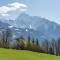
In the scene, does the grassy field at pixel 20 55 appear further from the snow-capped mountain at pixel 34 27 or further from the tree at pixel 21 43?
the snow-capped mountain at pixel 34 27

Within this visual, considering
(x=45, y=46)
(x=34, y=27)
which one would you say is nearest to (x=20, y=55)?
(x=45, y=46)

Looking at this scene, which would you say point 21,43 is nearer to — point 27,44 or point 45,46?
point 27,44

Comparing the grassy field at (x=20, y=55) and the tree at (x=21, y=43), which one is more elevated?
the tree at (x=21, y=43)

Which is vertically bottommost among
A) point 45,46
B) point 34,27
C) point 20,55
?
point 20,55

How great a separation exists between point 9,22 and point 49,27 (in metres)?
1.02

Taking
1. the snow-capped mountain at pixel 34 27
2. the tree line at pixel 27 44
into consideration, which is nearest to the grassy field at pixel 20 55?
the tree line at pixel 27 44

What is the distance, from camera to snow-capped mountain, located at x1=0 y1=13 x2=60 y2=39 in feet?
14.9

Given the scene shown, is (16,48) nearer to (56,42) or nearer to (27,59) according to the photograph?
(27,59)

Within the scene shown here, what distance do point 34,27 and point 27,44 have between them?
18.1 inches

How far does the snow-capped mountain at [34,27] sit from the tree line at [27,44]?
113 millimetres

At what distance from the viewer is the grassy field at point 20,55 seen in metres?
4.32

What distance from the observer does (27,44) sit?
4.50m

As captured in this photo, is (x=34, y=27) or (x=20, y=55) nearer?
Answer: (x=20, y=55)

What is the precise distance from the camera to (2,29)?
4527 mm
